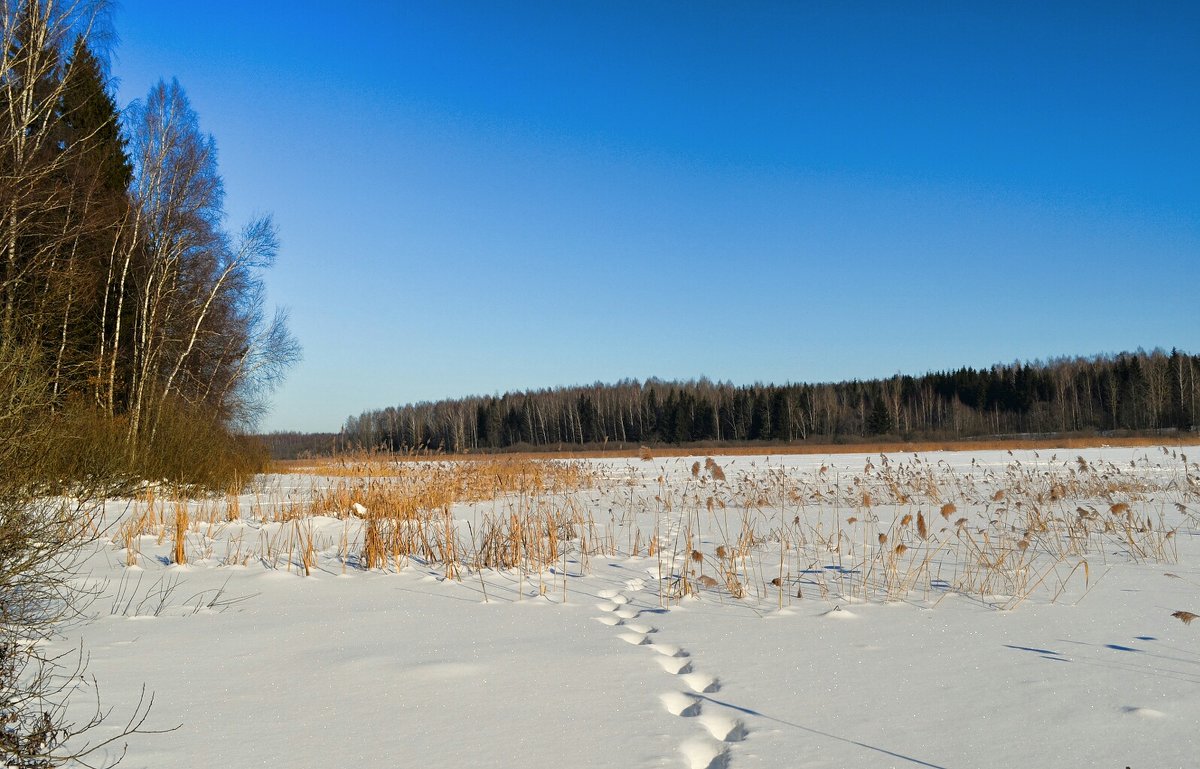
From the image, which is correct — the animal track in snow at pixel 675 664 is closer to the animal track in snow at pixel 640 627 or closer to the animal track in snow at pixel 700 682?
the animal track in snow at pixel 700 682

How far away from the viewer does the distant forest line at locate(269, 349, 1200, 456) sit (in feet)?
178

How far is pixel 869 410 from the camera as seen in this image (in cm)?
6844

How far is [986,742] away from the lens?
82.9 inches

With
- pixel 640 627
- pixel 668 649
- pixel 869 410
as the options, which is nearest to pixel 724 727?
pixel 668 649

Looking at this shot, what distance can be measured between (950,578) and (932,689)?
239 centimetres

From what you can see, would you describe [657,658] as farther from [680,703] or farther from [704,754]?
[704,754]

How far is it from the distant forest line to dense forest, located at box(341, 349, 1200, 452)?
0.38ft

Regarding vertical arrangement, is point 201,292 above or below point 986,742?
above

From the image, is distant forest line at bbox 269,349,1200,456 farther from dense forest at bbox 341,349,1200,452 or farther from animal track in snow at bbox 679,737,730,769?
animal track in snow at bbox 679,737,730,769

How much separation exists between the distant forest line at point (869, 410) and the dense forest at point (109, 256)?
102ft

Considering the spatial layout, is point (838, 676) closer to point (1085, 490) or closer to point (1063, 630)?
point (1063, 630)

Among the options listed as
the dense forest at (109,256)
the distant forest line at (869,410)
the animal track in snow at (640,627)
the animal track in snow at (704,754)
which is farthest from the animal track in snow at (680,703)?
the distant forest line at (869,410)

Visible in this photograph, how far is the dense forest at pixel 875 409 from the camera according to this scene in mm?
54562

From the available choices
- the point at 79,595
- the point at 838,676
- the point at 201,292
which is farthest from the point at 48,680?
the point at 201,292
